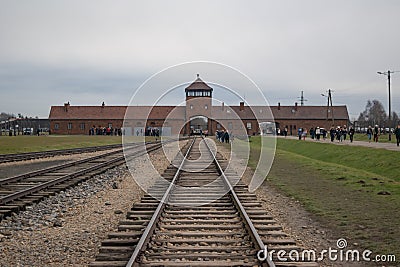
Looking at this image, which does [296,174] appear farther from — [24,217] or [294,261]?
[294,261]

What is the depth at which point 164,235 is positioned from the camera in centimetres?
850

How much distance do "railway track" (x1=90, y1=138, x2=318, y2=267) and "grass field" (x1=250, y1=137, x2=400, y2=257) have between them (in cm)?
143

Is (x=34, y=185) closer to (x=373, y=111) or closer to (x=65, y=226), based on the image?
(x=65, y=226)

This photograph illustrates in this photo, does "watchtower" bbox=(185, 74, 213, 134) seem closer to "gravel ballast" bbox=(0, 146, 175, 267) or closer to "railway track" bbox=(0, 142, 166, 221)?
"railway track" bbox=(0, 142, 166, 221)

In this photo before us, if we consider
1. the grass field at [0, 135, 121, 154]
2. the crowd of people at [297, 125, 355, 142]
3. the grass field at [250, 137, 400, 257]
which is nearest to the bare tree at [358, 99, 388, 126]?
the crowd of people at [297, 125, 355, 142]

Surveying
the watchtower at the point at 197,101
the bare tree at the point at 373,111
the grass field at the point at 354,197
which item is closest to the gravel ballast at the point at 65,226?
the grass field at the point at 354,197

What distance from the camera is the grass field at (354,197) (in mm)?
8953

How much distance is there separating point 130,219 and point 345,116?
387ft

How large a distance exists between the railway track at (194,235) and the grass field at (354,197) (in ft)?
4.68

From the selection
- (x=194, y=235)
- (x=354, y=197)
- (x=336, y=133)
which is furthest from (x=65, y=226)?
(x=336, y=133)

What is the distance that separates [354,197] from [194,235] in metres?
6.73

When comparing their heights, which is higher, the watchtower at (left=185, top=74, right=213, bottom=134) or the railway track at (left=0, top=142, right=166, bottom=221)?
the watchtower at (left=185, top=74, right=213, bottom=134)

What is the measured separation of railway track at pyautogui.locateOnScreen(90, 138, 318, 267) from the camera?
6.93 meters

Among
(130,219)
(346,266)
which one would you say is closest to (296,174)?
(130,219)
